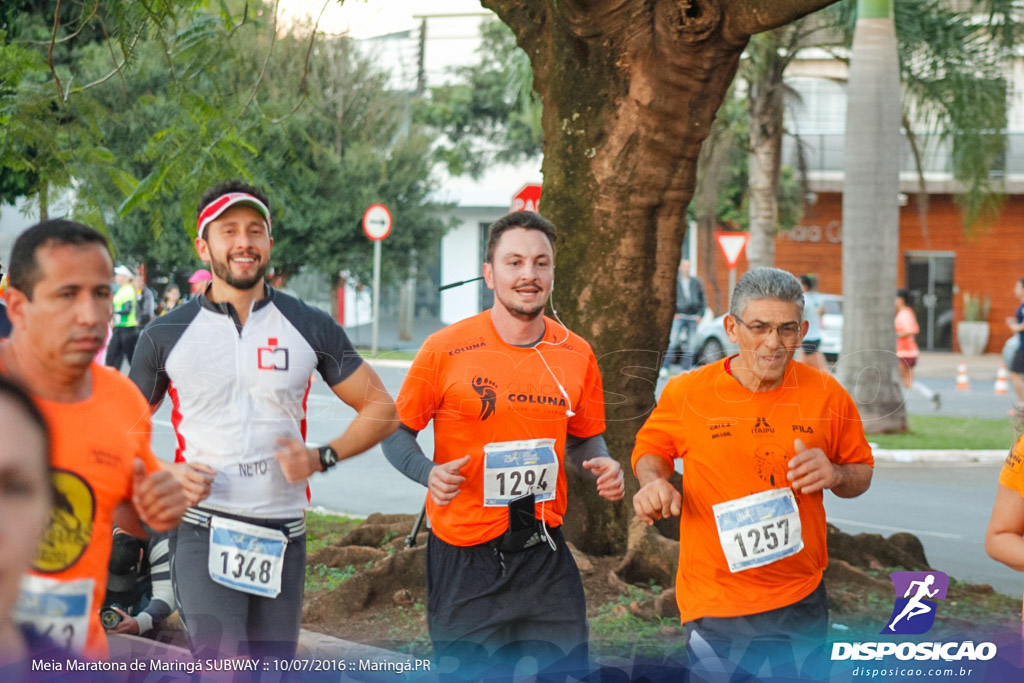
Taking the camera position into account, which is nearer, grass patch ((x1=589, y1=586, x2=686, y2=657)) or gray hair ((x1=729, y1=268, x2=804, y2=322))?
gray hair ((x1=729, y1=268, x2=804, y2=322))

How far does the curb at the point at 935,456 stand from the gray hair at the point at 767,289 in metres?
9.42

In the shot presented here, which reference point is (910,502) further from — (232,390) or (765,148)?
(232,390)

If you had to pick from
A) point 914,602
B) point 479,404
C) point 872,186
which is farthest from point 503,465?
point 872,186

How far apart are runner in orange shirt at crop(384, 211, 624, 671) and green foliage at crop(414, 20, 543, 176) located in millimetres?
31245

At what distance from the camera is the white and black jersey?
3785 mm

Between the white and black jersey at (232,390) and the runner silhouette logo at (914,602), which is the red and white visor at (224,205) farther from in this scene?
the runner silhouette logo at (914,602)

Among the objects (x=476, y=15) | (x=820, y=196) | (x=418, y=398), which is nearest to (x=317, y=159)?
(x=476, y=15)

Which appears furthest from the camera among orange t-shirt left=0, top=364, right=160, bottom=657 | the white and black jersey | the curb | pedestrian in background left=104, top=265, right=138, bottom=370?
pedestrian in background left=104, top=265, right=138, bottom=370

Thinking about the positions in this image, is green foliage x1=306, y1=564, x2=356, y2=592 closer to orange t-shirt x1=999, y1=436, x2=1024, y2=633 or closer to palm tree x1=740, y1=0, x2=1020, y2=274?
orange t-shirt x1=999, y1=436, x2=1024, y2=633

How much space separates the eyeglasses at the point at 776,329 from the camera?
3.96 m

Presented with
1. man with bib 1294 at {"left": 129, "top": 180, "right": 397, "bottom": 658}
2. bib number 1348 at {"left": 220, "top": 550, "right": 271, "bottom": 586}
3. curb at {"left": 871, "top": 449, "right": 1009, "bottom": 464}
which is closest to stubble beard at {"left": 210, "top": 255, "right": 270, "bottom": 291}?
man with bib 1294 at {"left": 129, "top": 180, "right": 397, "bottom": 658}

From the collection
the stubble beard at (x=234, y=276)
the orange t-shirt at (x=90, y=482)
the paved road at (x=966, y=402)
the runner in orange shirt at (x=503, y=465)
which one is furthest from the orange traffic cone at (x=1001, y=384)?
the orange t-shirt at (x=90, y=482)

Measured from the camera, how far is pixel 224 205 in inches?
149

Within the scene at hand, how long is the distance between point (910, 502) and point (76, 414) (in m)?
9.42
